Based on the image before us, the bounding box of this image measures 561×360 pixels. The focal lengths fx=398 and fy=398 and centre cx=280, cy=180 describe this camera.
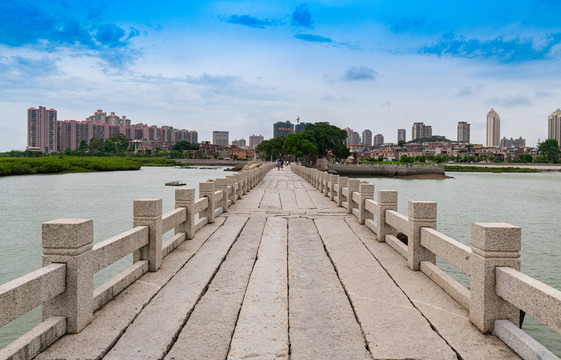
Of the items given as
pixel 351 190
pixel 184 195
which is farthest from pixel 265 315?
pixel 351 190

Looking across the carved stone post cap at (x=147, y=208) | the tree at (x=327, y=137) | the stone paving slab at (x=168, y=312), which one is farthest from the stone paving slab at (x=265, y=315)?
the tree at (x=327, y=137)

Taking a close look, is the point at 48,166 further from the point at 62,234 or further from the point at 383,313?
the point at 383,313

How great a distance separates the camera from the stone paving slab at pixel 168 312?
11.7 feet

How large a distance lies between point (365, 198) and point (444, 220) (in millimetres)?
16749

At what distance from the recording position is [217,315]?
4.38 meters

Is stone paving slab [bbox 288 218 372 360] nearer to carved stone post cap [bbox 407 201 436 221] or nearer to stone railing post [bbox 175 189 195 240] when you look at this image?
carved stone post cap [bbox 407 201 436 221]

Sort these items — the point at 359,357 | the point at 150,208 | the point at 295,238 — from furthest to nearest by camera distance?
the point at 295,238, the point at 150,208, the point at 359,357

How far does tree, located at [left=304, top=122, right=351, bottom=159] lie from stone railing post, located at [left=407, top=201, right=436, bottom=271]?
302 feet

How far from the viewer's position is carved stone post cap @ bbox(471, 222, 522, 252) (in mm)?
3785

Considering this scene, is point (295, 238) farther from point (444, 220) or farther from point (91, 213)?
point (91, 213)

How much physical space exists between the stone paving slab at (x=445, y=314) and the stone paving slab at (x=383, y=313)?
104 millimetres

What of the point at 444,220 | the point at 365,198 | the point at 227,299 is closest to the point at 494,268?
the point at 227,299

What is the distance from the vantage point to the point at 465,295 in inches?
182

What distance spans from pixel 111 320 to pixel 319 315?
87.2 inches
